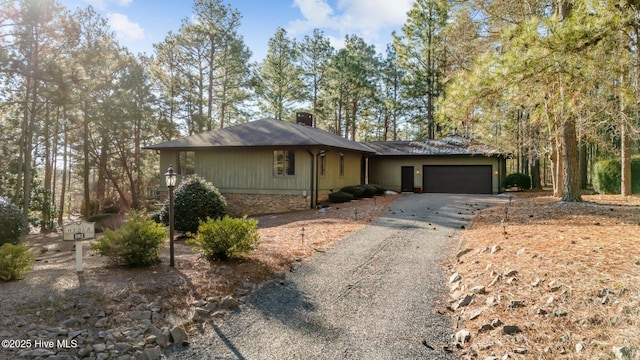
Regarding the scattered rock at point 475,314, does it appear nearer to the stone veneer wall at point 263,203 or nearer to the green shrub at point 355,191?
the stone veneer wall at point 263,203

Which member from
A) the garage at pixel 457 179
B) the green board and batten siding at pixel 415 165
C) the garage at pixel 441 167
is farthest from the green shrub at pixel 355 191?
the garage at pixel 457 179

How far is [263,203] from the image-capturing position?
16.5 meters

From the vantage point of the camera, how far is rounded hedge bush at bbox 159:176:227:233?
10.1 metres

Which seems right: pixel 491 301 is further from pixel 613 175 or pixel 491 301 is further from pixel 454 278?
pixel 613 175

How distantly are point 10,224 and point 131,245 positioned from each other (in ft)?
21.1

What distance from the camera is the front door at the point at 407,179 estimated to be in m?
22.7

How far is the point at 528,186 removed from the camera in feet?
78.1

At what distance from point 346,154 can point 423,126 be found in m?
16.4

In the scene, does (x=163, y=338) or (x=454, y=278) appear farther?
(x=454, y=278)

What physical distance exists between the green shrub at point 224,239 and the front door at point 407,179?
59.5ft

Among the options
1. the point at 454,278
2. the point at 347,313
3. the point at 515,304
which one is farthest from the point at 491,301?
the point at 347,313

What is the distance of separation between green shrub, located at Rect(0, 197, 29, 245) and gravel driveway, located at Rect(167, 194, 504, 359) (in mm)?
8120

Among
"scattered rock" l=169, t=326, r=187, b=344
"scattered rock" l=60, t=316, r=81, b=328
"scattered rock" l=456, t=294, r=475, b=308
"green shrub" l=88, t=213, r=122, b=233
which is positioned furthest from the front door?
"scattered rock" l=60, t=316, r=81, b=328

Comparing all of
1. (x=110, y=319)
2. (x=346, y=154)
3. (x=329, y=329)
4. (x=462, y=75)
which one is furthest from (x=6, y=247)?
(x=346, y=154)
